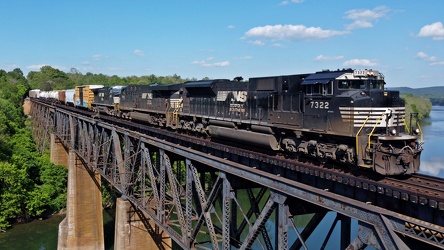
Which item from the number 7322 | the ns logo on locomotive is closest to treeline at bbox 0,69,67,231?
the ns logo on locomotive

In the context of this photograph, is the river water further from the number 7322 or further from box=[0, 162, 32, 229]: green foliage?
the number 7322

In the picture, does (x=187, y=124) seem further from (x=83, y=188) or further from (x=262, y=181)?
(x=83, y=188)

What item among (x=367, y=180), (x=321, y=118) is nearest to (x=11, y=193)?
(x=321, y=118)

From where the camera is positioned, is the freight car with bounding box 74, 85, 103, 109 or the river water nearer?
the river water

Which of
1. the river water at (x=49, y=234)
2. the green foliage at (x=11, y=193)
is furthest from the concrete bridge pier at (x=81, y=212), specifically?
the green foliage at (x=11, y=193)

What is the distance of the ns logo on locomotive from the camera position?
28.9 feet

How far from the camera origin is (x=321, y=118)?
34.0 feet

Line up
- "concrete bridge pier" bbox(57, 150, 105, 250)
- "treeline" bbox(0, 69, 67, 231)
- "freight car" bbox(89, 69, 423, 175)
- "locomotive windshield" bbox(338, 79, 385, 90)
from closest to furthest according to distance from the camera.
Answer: "freight car" bbox(89, 69, 423, 175) → "locomotive windshield" bbox(338, 79, 385, 90) → "concrete bridge pier" bbox(57, 150, 105, 250) → "treeline" bbox(0, 69, 67, 231)

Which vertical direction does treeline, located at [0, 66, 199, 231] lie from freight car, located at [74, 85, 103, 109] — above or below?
below

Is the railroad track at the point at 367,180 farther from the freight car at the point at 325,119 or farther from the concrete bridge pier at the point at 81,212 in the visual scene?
the concrete bridge pier at the point at 81,212

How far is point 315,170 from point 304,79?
3.68m

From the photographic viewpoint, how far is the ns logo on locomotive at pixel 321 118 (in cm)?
882

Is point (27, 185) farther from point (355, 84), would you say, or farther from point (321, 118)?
point (355, 84)

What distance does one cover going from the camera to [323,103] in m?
10.5
